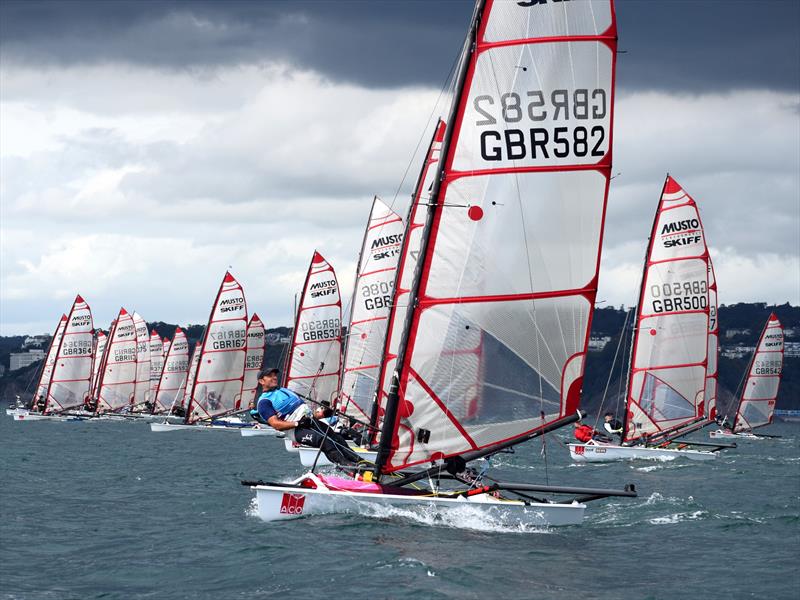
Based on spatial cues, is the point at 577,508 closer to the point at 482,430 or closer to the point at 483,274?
the point at 482,430

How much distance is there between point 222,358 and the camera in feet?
191

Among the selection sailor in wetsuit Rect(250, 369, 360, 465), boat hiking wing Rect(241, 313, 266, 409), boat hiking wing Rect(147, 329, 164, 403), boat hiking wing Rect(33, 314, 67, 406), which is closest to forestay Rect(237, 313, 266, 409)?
boat hiking wing Rect(241, 313, 266, 409)

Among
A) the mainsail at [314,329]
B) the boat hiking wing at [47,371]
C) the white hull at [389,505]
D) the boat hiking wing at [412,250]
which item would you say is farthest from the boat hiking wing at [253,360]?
the white hull at [389,505]

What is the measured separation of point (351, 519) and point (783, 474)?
1974 cm

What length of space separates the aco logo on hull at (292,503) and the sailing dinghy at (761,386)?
4959cm

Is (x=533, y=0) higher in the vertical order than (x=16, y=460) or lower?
higher

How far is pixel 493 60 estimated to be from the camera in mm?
16797

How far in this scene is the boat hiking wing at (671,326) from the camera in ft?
124

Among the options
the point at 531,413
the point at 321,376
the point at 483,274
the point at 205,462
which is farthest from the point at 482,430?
the point at 321,376

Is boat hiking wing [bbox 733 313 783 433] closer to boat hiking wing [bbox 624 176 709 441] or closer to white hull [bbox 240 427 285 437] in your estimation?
boat hiking wing [bbox 624 176 709 441]

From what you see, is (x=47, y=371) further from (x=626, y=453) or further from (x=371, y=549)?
(x=371, y=549)

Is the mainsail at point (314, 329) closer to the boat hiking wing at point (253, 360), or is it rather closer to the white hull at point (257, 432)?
the white hull at point (257, 432)

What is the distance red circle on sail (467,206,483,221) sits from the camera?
1714cm

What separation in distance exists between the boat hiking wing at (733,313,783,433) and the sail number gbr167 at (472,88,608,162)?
49.7 meters
